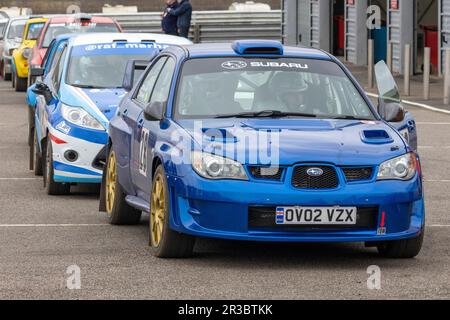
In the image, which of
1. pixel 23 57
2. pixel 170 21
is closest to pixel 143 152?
pixel 23 57

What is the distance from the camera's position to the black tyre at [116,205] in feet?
38.6

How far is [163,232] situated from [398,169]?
5.17ft

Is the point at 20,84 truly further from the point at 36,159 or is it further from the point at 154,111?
the point at 154,111

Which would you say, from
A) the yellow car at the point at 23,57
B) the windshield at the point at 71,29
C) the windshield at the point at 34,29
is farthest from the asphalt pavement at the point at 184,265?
the windshield at the point at 34,29

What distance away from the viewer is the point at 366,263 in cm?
983

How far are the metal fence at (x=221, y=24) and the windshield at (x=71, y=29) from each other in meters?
19.8

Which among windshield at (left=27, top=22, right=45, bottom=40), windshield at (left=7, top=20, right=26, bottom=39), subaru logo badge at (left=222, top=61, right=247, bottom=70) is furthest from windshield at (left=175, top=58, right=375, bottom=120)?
windshield at (left=7, top=20, right=26, bottom=39)

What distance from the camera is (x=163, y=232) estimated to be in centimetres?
982

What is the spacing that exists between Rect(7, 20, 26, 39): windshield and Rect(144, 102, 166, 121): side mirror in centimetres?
2620

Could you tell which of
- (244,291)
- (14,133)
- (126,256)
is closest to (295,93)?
(126,256)

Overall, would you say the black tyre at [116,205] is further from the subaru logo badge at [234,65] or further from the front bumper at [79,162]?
the front bumper at [79,162]

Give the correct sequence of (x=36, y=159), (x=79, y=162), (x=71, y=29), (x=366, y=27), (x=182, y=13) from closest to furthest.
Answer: (x=79, y=162) → (x=36, y=159) → (x=71, y=29) → (x=182, y=13) → (x=366, y=27)

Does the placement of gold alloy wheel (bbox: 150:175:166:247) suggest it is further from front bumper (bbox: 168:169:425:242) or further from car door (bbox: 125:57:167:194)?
car door (bbox: 125:57:167:194)

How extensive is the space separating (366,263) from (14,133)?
40.3 ft
